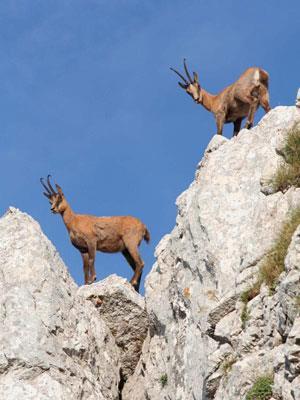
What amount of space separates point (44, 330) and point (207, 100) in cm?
949

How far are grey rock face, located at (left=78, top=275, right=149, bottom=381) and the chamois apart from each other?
4655 mm

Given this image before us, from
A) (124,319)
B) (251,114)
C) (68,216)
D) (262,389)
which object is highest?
(68,216)

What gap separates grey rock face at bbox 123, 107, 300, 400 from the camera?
11768mm

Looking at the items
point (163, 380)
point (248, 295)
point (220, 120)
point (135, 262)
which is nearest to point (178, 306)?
point (163, 380)

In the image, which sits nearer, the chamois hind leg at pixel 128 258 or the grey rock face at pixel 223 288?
the grey rock face at pixel 223 288

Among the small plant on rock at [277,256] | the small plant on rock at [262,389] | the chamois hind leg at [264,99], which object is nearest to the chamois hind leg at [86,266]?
the chamois hind leg at [264,99]

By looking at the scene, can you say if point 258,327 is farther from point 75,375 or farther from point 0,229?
point 0,229

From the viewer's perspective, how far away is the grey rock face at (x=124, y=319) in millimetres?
18906

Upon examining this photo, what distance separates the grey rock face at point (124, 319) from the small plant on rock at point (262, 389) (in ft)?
25.0

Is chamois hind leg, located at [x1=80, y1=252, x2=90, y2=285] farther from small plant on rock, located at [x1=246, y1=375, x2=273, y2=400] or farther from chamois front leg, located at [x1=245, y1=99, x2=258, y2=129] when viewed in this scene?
small plant on rock, located at [x1=246, y1=375, x2=273, y2=400]

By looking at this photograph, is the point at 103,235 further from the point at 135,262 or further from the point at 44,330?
the point at 44,330

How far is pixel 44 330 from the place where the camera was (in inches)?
629

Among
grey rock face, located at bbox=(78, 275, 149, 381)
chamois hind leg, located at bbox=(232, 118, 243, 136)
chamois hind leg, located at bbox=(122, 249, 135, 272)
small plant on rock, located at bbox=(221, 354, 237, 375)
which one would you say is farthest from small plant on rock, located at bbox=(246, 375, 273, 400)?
chamois hind leg, located at bbox=(122, 249, 135, 272)

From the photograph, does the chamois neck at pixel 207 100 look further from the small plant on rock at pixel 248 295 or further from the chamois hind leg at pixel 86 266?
the small plant on rock at pixel 248 295
